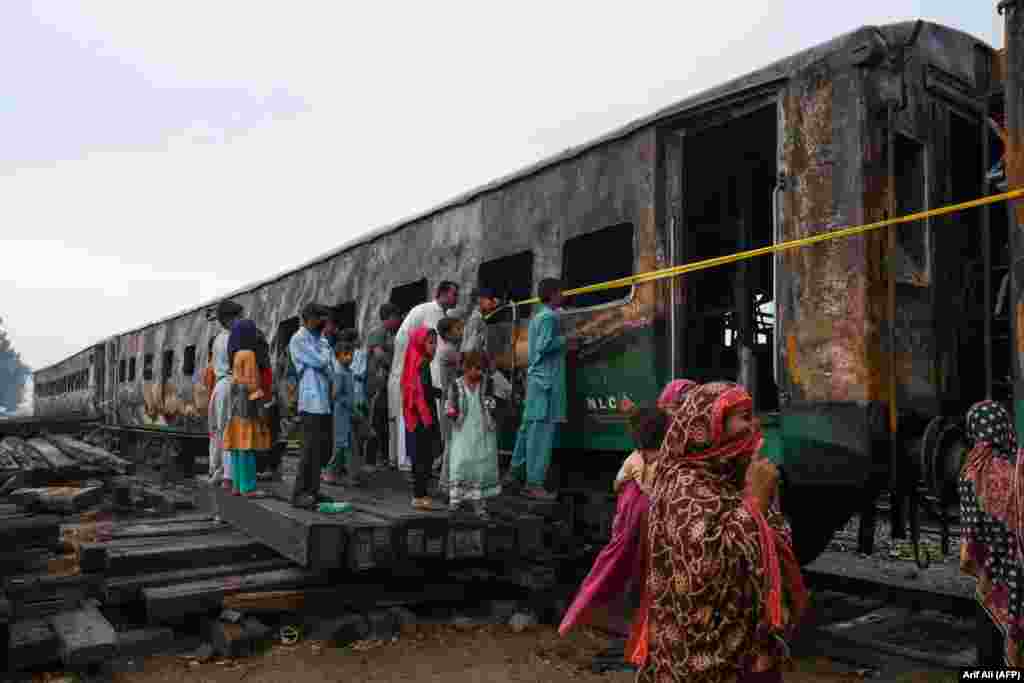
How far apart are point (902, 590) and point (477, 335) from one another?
3891 mm

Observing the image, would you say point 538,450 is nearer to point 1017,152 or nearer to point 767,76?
point 767,76

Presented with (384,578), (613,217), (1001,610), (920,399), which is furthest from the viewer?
(613,217)

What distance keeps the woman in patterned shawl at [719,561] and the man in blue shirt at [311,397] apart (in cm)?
418

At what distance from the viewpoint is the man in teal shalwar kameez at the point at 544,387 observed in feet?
21.0

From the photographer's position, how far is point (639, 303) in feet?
20.4

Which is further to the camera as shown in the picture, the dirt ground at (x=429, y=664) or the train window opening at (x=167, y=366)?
the train window opening at (x=167, y=366)

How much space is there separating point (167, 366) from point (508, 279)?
45.6 ft

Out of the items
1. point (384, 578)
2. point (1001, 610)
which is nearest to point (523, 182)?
point (384, 578)

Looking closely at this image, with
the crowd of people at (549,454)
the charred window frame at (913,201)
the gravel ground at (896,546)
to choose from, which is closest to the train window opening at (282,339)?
the crowd of people at (549,454)

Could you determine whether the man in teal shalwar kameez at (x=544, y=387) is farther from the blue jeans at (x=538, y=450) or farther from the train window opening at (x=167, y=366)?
the train window opening at (x=167, y=366)

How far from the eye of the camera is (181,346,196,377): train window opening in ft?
58.5

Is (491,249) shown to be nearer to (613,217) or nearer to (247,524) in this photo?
(613,217)

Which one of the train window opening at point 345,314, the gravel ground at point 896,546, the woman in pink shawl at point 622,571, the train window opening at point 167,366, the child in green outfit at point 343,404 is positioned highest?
the train window opening at point 345,314

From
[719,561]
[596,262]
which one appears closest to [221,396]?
[596,262]
